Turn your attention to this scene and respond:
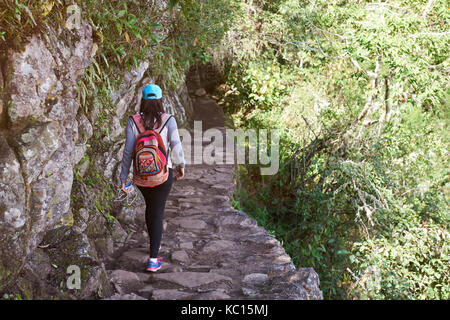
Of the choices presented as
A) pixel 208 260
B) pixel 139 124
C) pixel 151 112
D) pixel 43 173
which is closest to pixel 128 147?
pixel 139 124

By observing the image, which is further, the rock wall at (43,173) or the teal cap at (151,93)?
the teal cap at (151,93)

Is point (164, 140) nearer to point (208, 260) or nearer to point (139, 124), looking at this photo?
point (139, 124)

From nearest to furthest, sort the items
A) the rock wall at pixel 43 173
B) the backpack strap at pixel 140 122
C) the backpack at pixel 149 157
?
the rock wall at pixel 43 173
the backpack at pixel 149 157
the backpack strap at pixel 140 122

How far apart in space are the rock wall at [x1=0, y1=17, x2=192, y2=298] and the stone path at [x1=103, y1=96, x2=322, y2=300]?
407 millimetres

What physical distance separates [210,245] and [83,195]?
1.50 meters

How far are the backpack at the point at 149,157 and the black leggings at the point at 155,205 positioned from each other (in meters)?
0.10

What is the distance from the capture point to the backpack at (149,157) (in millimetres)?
3619

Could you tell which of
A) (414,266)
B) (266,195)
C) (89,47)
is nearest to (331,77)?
(266,195)

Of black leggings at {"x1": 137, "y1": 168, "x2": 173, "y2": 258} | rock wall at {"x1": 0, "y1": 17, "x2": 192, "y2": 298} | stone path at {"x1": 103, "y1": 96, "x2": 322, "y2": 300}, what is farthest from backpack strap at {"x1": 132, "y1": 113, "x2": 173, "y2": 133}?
stone path at {"x1": 103, "y1": 96, "x2": 322, "y2": 300}

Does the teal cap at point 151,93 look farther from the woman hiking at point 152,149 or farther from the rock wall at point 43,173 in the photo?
the rock wall at point 43,173

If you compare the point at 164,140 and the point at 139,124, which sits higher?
the point at 139,124

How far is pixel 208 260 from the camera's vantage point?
4492 mm

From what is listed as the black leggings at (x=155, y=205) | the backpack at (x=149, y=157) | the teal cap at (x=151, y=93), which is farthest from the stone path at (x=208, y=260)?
the teal cap at (x=151, y=93)

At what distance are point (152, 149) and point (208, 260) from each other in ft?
4.97
